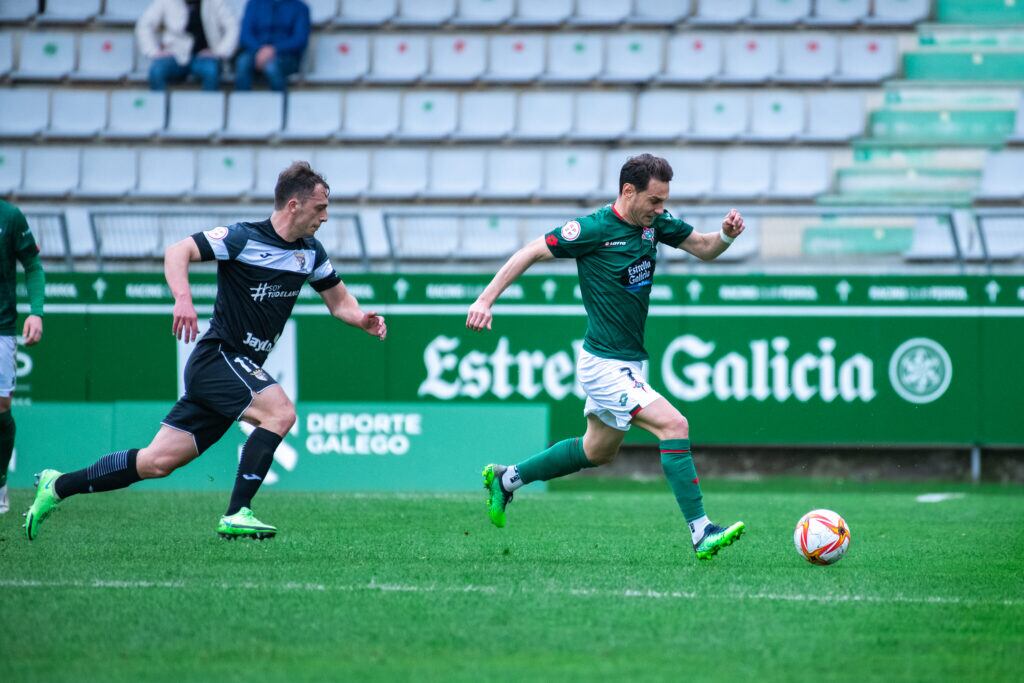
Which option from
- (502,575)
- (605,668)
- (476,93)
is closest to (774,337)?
(476,93)

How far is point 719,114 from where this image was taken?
17.8 m

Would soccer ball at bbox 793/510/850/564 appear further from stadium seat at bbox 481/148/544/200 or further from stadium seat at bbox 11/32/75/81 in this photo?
stadium seat at bbox 11/32/75/81

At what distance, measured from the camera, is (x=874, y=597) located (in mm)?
6055

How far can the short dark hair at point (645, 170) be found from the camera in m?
7.21

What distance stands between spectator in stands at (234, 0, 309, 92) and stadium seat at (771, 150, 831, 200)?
243 inches

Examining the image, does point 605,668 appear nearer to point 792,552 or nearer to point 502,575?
point 502,575

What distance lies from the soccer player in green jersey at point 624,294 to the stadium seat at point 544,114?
10364 millimetres

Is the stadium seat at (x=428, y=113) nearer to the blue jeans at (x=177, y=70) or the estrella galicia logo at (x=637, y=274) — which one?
the blue jeans at (x=177, y=70)

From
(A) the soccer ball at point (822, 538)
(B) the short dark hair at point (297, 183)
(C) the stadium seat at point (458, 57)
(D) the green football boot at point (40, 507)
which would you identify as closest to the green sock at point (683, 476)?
(A) the soccer ball at point (822, 538)

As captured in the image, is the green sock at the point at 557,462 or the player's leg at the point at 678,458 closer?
the player's leg at the point at 678,458

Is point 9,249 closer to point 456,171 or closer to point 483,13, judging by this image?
point 456,171

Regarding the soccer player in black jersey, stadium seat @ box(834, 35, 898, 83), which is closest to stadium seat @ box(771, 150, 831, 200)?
stadium seat @ box(834, 35, 898, 83)

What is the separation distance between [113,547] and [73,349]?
6.89 metres

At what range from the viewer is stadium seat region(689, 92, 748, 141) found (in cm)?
1770
